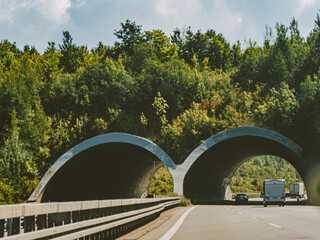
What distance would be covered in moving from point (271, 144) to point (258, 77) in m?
25.0

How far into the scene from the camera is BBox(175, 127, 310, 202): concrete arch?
37.3 metres

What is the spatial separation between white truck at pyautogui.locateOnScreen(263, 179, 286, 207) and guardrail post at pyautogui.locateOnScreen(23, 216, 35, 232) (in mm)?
32811

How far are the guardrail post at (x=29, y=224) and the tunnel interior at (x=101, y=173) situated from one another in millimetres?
33573

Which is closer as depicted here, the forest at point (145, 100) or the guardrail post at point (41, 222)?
the guardrail post at point (41, 222)

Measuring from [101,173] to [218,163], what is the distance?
13.3 m

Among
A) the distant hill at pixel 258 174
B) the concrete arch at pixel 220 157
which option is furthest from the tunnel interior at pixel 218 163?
the distant hill at pixel 258 174

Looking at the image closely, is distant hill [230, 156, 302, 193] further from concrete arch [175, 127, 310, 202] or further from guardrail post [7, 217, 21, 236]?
guardrail post [7, 217, 21, 236]

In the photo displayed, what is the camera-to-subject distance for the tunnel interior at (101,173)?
4038cm

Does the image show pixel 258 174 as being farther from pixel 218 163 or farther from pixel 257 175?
pixel 218 163

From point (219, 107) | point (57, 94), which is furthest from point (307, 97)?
point (57, 94)

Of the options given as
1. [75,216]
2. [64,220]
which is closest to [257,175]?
[75,216]

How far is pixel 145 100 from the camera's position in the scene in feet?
200

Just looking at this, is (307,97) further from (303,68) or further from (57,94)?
(57,94)

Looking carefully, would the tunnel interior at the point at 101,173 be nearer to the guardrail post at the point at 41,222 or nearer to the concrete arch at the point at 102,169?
the concrete arch at the point at 102,169
